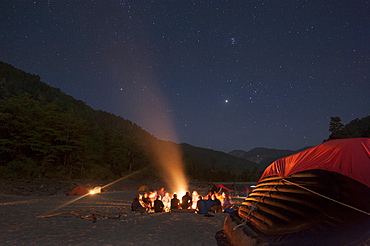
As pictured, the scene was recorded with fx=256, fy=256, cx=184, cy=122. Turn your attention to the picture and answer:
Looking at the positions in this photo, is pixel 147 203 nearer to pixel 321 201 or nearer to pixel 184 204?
pixel 184 204

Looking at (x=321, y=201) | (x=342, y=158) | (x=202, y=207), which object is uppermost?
(x=342, y=158)

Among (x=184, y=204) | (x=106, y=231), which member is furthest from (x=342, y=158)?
(x=184, y=204)

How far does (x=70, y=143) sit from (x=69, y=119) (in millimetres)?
4448

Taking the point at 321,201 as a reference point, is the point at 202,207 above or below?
below

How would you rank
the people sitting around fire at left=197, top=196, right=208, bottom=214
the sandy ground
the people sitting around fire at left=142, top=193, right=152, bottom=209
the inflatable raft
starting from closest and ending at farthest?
the inflatable raft < the sandy ground < the people sitting around fire at left=197, top=196, right=208, bottom=214 < the people sitting around fire at left=142, top=193, right=152, bottom=209

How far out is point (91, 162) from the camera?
49969 mm

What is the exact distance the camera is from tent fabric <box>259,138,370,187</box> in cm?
364

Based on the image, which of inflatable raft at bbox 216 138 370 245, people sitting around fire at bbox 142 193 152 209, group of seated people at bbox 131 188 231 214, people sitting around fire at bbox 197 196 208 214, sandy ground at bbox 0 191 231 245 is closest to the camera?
inflatable raft at bbox 216 138 370 245

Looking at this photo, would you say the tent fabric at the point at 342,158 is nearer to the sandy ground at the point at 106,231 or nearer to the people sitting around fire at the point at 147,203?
the sandy ground at the point at 106,231

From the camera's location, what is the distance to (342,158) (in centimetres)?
388

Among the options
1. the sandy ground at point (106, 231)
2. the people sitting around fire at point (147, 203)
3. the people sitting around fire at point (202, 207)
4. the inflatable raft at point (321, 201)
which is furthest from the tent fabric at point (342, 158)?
the people sitting around fire at point (147, 203)

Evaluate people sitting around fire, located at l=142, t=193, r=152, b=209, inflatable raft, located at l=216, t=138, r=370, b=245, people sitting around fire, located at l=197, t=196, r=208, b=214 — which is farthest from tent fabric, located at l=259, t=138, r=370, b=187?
people sitting around fire, located at l=142, t=193, r=152, b=209

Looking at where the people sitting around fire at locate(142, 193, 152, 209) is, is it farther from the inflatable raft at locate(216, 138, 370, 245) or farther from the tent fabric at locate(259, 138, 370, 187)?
the tent fabric at locate(259, 138, 370, 187)

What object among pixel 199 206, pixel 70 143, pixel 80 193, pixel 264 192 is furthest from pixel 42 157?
pixel 264 192
